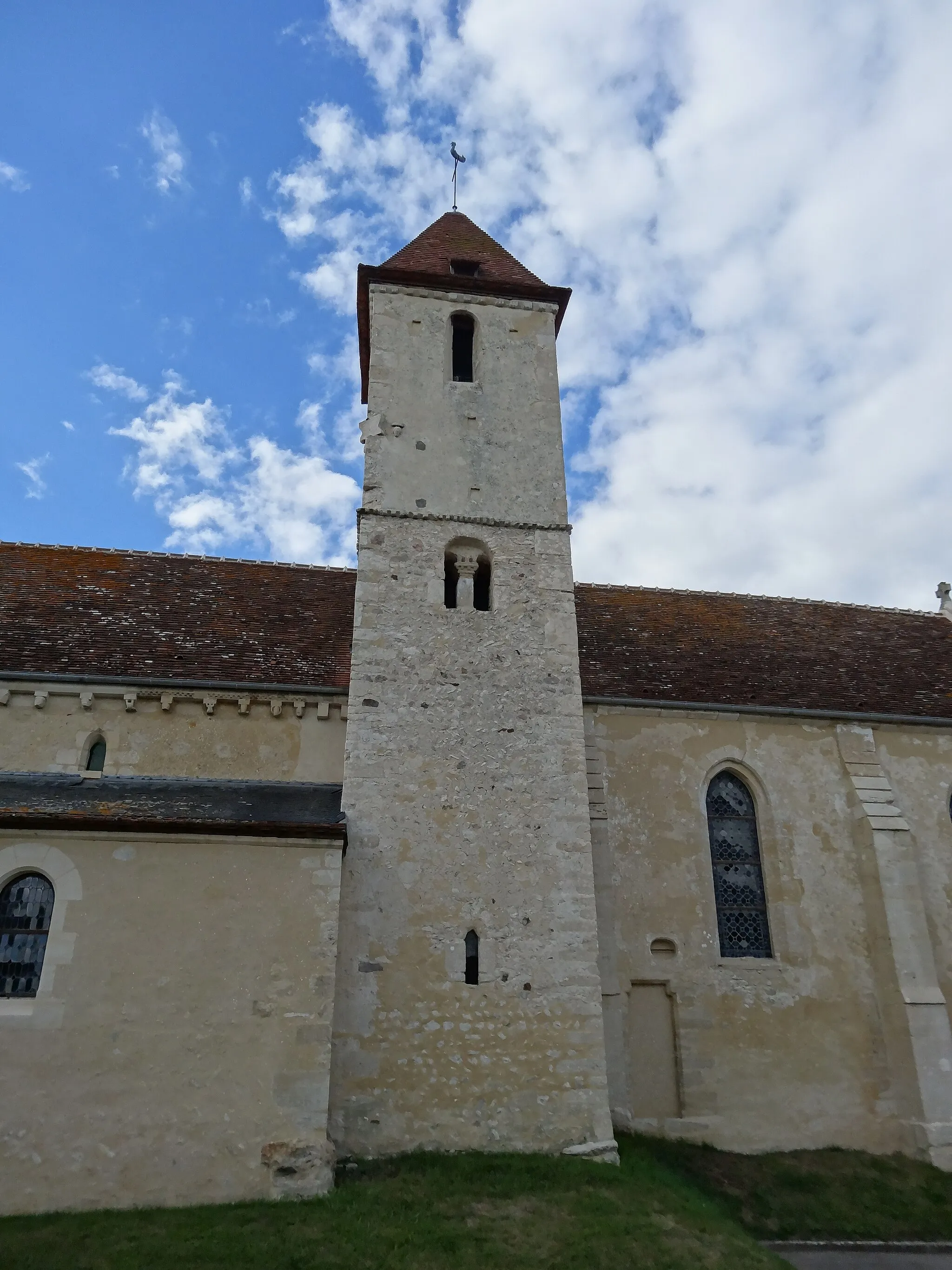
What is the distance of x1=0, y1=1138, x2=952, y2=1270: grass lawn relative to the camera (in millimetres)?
7492

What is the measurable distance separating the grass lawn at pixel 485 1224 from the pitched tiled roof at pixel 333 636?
647cm

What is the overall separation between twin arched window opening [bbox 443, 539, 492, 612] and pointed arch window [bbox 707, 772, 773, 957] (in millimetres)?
4873

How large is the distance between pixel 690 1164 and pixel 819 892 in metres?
4.45

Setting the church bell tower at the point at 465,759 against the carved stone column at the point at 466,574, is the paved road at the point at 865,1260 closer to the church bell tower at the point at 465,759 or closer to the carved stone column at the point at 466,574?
the church bell tower at the point at 465,759

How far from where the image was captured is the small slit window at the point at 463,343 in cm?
1541

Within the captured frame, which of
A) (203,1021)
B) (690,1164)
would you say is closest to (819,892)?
(690,1164)

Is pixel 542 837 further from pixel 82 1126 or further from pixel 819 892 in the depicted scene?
pixel 82 1126

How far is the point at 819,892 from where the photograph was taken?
1355 cm

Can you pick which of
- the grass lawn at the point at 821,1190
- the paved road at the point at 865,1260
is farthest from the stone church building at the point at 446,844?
the paved road at the point at 865,1260

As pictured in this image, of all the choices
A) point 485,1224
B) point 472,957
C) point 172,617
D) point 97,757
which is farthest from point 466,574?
point 485,1224

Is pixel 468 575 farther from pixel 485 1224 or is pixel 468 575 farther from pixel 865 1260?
pixel 865 1260

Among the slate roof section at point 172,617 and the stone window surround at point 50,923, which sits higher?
the slate roof section at point 172,617

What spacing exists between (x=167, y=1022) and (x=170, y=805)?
2524 mm

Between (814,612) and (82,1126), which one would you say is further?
(814,612)
